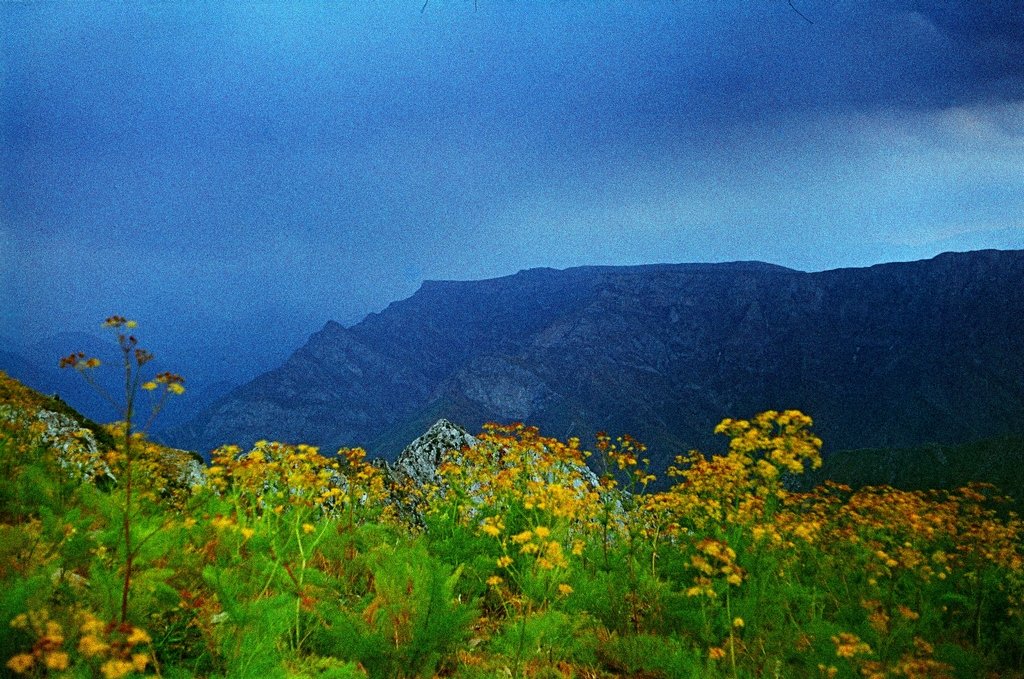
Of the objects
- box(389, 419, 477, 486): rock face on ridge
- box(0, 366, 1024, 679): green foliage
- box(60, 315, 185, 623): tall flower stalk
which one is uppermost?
box(60, 315, 185, 623): tall flower stalk

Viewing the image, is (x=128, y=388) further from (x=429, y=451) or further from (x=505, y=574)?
(x=429, y=451)

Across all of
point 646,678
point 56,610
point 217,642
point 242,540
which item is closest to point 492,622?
point 646,678

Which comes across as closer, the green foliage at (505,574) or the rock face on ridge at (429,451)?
the green foliage at (505,574)

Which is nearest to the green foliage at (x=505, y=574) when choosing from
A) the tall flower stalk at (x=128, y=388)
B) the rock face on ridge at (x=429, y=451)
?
the tall flower stalk at (x=128, y=388)

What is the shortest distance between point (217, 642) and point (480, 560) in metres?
3.26

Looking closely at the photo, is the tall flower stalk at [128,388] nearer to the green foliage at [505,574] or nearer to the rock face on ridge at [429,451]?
the green foliage at [505,574]

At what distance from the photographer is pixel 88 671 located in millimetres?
2732

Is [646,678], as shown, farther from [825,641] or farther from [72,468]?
[72,468]

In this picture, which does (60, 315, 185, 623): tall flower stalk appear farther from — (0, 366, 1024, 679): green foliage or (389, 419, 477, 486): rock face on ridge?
(389, 419, 477, 486): rock face on ridge

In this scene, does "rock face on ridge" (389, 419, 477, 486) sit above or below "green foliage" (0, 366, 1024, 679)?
below

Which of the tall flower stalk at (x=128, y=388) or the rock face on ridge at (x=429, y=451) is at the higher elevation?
the tall flower stalk at (x=128, y=388)

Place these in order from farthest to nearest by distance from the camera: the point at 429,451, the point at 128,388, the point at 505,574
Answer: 1. the point at 429,451
2. the point at 505,574
3. the point at 128,388

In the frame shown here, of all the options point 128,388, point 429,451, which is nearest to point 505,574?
point 128,388

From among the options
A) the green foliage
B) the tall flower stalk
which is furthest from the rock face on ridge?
the tall flower stalk
